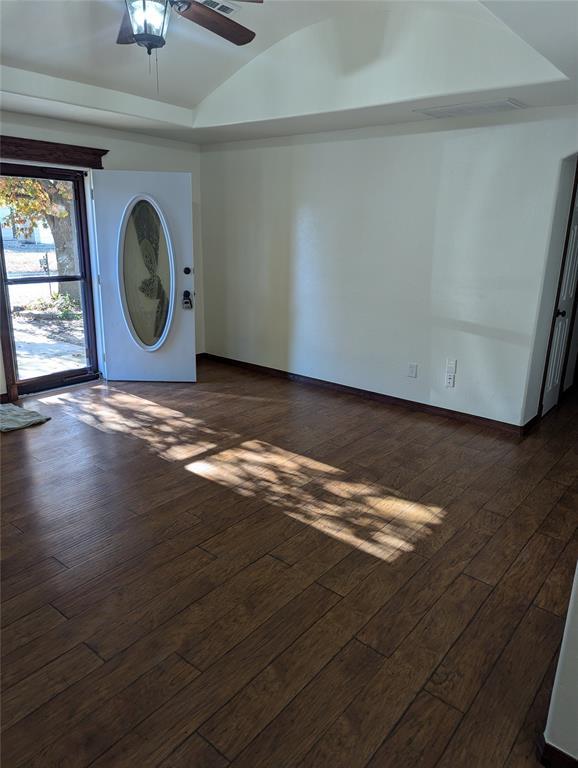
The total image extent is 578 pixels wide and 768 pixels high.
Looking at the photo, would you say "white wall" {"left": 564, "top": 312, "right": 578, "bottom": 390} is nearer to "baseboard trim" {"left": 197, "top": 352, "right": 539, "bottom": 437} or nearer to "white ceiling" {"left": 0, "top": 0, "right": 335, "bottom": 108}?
"baseboard trim" {"left": 197, "top": 352, "right": 539, "bottom": 437}

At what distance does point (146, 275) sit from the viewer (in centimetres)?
551

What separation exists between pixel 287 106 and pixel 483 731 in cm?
419

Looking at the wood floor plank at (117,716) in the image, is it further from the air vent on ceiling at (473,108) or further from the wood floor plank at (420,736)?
the air vent on ceiling at (473,108)

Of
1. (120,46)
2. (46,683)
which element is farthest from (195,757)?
(120,46)

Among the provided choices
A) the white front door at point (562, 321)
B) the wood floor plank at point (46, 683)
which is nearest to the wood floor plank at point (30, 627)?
the wood floor plank at point (46, 683)

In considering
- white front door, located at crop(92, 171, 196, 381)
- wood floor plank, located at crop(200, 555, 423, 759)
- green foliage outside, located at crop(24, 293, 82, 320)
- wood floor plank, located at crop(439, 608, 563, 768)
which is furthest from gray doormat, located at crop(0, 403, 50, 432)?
wood floor plank, located at crop(439, 608, 563, 768)

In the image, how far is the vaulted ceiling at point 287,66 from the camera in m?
3.20

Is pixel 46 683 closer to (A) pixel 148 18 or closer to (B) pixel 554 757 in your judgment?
(B) pixel 554 757

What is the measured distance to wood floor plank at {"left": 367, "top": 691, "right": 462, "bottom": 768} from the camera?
1.67 metres

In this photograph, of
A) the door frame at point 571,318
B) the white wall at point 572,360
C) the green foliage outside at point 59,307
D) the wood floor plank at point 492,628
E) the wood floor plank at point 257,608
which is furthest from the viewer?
the white wall at point 572,360

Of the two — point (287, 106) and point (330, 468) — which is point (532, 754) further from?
point (287, 106)

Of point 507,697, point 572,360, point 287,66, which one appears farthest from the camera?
point 572,360

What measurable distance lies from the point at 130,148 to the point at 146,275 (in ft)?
4.05

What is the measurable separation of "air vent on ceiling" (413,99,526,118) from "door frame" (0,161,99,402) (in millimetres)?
3143
